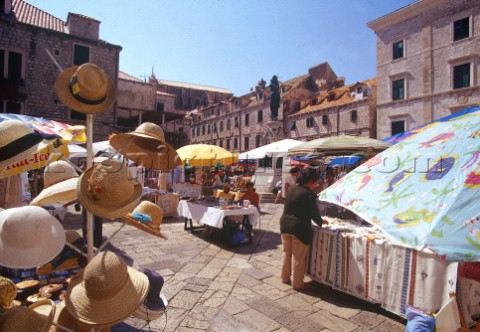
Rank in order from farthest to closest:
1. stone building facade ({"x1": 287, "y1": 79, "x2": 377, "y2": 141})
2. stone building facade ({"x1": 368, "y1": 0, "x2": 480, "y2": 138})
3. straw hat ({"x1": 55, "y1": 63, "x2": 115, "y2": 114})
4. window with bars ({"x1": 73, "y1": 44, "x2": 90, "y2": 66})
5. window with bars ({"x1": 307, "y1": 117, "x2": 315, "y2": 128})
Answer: window with bars ({"x1": 307, "y1": 117, "x2": 315, "y2": 128}), stone building facade ({"x1": 287, "y1": 79, "x2": 377, "y2": 141}), stone building facade ({"x1": 368, "y1": 0, "x2": 480, "y2": 138}), window with bars ({"x1": 73, "y1": 44, "x2": 90, "y2": 66}), straw hat ({"x1": 55, "y1": 63, "x2": 115, "y2": 114})

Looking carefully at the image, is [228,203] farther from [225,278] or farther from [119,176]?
[119,176]

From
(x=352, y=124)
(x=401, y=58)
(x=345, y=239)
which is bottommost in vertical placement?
(x=345, y=239)

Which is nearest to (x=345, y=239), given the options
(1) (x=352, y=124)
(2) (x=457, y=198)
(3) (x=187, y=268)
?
(2) (x=457, y=198)

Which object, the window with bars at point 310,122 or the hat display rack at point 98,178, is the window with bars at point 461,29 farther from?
the hat display rack at point 98,178

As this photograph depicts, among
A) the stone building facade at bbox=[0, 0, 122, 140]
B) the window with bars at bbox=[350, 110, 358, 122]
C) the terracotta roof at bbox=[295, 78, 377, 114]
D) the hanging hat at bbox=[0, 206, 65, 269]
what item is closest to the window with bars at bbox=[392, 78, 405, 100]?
the window with bars at bbox=[350, 110, 358, 122]

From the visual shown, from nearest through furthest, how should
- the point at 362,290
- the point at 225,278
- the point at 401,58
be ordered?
the point at 362,290 → the point at 225,278 → the point at 401,58

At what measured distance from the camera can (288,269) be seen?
14.7 feet

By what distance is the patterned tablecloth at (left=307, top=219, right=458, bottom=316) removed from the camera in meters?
3.00

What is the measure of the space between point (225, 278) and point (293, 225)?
146 centimetres

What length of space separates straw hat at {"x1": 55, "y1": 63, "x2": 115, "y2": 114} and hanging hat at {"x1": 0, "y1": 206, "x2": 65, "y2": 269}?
0.72 meters

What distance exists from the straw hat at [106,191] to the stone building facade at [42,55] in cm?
1839

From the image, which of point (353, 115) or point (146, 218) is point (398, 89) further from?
point (146, 218)

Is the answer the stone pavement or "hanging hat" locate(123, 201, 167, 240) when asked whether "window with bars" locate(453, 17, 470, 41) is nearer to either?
the stone pavement

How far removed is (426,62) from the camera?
22.2 m
